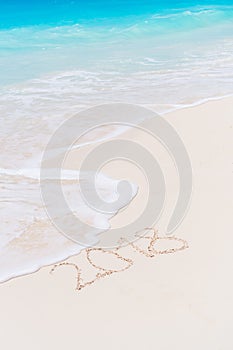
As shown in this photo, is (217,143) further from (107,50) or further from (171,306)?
(107,50)

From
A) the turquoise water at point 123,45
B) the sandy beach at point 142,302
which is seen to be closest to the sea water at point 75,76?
the turquoise water at point 123,45

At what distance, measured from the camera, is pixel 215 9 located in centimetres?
2550

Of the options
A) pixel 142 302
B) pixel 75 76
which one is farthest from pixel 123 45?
pixel 142 302

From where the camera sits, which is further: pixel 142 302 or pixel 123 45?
pixel 123 45

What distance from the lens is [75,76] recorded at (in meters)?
10.8

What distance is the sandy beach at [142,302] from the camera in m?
2.67

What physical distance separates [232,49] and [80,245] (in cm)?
1195

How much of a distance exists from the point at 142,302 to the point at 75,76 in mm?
8593

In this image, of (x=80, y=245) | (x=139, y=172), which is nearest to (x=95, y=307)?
(x=80, y=245)

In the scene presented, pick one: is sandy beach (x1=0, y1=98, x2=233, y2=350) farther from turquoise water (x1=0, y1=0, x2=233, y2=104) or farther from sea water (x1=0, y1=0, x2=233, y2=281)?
turquoise water (x1=0, y1=0, x2=233, y2=104)

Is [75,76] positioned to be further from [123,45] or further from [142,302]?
[142,302]

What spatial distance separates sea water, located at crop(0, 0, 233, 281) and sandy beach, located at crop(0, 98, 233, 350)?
389 mm

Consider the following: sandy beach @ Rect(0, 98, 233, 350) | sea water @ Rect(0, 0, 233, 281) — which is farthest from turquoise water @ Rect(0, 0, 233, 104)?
sandy beach @ Rect(0, 98, 233, 350)

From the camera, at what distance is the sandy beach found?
267cm
